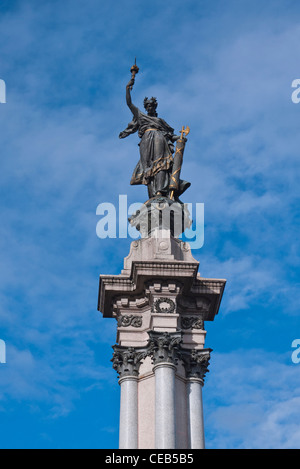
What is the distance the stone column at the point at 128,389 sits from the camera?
22328 mm

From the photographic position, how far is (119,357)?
23.5 m

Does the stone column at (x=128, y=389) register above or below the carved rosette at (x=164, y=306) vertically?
below

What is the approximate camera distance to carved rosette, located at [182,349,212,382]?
2339cm

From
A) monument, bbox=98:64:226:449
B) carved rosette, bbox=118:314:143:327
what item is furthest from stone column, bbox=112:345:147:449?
carved rosette, bbox=118:314:143:327

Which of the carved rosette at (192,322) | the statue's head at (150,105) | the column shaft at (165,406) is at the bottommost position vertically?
the column shaft at (165,406)

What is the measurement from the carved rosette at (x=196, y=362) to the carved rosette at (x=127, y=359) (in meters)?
1.19

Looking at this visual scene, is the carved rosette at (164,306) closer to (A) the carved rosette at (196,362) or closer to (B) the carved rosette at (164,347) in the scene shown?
(B) the carved rosette at (164,347)

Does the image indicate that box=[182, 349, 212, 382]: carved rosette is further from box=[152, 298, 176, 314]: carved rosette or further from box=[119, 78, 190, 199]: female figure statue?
box=[119, 78, 190, 199]: female figure statue

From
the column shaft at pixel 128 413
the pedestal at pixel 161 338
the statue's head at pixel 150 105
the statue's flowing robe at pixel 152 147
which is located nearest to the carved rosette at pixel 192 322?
the pedestal at pixel 161 338

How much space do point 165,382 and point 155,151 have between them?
27.5 ft
